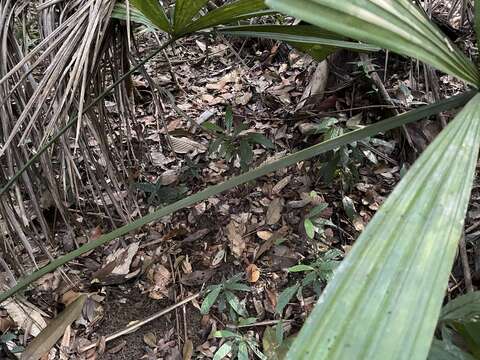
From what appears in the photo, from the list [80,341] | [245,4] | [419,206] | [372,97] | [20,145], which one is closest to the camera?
[419,206]

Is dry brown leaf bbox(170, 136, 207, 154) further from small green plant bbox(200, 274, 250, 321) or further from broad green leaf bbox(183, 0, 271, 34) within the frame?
broad green leaf bbox(183, 0, 271, 34)

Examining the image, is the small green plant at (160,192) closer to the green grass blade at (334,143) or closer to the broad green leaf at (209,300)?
the broad green leaf at (209,300)

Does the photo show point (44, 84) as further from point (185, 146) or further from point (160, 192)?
point (185, 146)

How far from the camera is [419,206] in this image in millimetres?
454

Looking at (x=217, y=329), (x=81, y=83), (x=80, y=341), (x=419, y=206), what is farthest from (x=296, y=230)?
(x=419, y=206)

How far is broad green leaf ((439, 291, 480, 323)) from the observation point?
0.72m

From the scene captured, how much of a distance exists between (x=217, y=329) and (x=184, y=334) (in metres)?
0.09

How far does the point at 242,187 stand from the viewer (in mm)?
1623

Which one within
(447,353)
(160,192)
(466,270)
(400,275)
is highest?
(400,275)

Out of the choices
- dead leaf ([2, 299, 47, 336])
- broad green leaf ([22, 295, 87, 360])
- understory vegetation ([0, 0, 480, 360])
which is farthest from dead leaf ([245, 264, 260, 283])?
Result: dead leaf ([2, 299, 47, 336])

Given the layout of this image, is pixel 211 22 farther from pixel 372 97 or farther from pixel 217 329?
pixel 372 97

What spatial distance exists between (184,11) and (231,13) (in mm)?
88

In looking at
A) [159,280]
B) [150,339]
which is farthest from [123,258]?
[150,339]

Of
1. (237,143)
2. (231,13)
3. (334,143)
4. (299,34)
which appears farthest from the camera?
(237,143)
